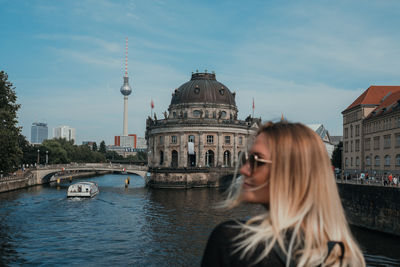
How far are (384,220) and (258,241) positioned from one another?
31866 mm

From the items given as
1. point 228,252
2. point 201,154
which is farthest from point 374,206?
point 201,154

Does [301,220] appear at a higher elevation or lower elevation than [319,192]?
lower

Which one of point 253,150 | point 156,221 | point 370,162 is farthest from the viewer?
point 370,162

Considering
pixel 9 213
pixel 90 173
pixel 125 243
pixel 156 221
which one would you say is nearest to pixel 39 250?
pixel 125 243

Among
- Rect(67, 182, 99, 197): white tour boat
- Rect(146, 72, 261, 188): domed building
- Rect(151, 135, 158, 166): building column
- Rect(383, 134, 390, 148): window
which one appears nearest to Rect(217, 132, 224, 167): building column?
Rect(146, 72, 261, 188): domed building

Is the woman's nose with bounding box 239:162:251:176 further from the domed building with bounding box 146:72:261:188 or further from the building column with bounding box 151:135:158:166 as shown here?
the building column with bounding box 151:135:158:166

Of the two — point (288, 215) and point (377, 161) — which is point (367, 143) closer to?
point (377, 161)

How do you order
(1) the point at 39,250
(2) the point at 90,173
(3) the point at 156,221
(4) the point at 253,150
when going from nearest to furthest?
(4) the point at 253,150
(1) the point at 39,250
(3) the point at 156,221
(2) the point at 90,173

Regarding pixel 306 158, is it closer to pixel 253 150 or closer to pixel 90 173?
pixel 253 150

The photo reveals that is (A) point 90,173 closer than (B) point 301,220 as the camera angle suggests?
No

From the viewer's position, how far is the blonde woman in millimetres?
2344

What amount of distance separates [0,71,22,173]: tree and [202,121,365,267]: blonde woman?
4653cm

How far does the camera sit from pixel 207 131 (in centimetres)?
8581

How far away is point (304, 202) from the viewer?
246 cm
